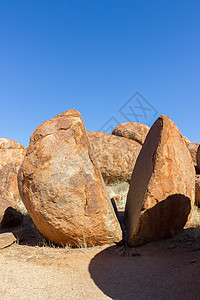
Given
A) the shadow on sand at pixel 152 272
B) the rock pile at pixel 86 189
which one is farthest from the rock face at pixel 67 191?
the shadow on sand at pixel 152 272

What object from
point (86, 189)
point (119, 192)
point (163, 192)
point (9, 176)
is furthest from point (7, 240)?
point (119, 192)

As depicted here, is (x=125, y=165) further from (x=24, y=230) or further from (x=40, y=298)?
(x=40, y=298)

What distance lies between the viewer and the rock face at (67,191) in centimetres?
362

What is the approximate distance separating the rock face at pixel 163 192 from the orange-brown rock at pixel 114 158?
4.81 metres

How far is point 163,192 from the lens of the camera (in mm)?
3518

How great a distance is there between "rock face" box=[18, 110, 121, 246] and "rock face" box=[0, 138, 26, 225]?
194 cm

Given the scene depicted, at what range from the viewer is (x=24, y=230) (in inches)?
192

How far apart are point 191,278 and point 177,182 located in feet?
4.26

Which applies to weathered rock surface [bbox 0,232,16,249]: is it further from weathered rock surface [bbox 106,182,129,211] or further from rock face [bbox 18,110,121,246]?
weathered rock surface [bbox 106,182,129,211]

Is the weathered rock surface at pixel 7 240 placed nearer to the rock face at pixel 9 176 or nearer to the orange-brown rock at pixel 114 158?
the rock face at pixel 9 176

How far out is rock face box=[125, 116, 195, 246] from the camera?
11.5ft

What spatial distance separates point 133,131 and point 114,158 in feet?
7.98

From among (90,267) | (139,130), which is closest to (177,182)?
(90,267)

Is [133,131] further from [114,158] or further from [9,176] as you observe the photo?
[9,176]
